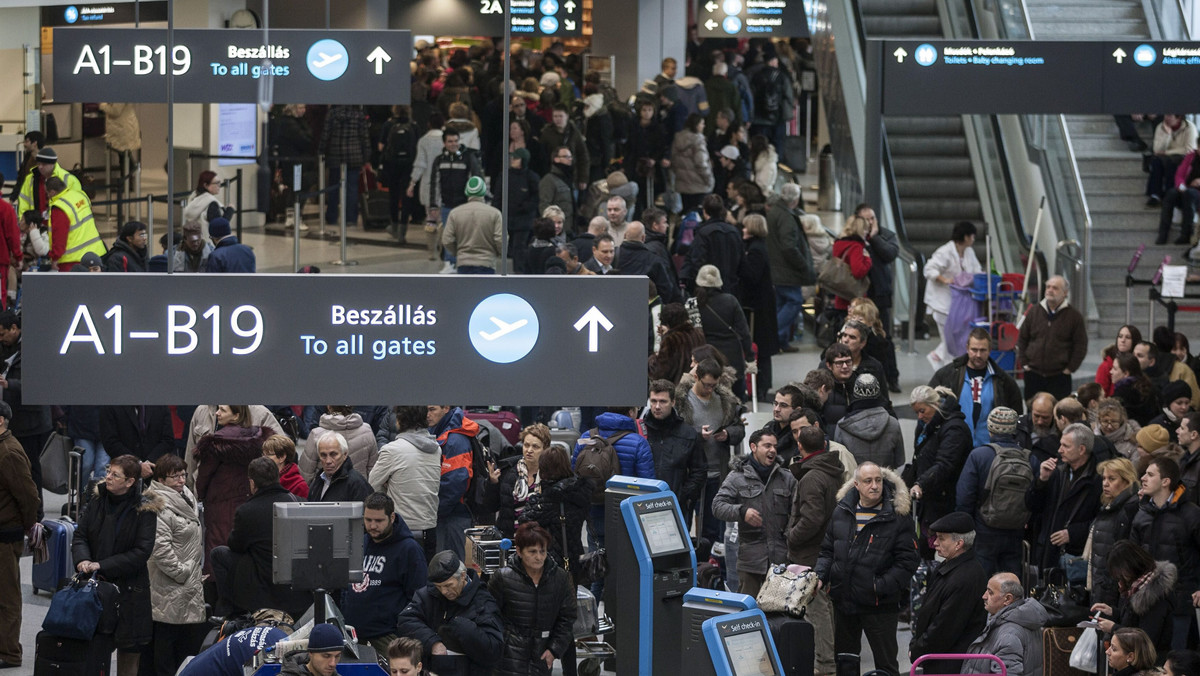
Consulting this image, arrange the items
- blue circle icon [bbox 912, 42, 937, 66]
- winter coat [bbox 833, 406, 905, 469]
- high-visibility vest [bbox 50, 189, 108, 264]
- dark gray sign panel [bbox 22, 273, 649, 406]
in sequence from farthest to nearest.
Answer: high-visibility vest [bbox 50, 189, 108, 264] < blue circle icon [bbox 912, 42, 937, 66] < winter coat [bbox 833, 406, 905, 469] < dark gray sign panel [bbox 22, 273, 649, 406]

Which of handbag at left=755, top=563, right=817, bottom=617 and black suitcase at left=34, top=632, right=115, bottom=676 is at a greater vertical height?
handbag at left=755, top=563, right=817, bottom=617

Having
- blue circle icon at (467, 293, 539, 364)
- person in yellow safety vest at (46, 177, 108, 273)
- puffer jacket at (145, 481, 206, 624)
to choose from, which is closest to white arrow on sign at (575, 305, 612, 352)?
blue circle icon at (467, 293, 539, 364)

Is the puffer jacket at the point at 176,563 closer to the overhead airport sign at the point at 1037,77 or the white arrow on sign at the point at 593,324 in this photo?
the white arrow on sign at the point at 593,324

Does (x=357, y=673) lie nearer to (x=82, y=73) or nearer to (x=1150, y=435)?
(x=1150, y=435)

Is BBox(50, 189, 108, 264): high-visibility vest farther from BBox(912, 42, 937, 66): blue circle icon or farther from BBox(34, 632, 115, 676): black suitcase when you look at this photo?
BBox(912, 42, 937, 66): blue circle icon

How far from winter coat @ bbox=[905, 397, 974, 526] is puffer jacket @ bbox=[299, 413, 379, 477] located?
3.47 meters

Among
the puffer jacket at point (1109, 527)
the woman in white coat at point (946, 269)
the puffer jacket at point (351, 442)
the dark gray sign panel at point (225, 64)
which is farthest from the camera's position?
the woman in white coat at point (946, 269)

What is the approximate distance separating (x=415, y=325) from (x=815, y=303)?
12.1 m

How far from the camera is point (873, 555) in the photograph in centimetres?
921

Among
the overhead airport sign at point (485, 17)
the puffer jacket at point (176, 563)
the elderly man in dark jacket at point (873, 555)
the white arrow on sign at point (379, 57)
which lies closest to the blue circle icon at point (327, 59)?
the white arrow on sign at point (379, 57)

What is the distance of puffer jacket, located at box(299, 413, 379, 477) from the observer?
1054 cm

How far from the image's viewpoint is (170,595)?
30.7ft

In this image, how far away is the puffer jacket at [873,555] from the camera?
9211 millimetres

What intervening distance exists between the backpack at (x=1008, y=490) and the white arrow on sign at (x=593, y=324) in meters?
4.63
